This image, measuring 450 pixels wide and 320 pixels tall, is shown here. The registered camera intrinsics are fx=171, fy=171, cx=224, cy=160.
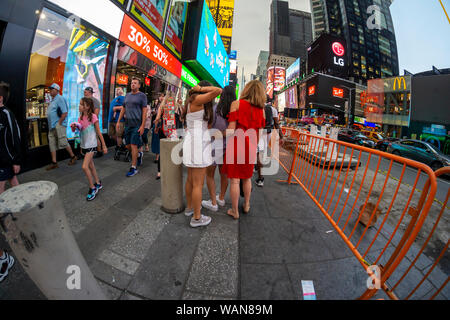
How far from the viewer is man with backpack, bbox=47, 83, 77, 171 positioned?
13.7ft

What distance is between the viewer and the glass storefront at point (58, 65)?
13.0 ft

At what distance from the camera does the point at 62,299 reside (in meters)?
1.13

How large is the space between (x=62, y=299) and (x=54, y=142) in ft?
15.2

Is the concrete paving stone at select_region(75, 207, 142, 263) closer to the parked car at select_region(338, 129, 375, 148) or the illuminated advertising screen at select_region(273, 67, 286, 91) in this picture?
the parked car at select_region(338, 129, 375, 148)

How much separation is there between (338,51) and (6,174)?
54.8m

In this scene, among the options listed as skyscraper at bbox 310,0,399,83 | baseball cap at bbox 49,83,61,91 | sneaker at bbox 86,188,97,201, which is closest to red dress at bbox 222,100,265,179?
sneaker at bbox 86,188,97,201

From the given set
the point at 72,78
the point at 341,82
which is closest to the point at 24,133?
the point at 72,78

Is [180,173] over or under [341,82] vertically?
under

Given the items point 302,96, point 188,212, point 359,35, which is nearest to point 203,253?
point 188,212

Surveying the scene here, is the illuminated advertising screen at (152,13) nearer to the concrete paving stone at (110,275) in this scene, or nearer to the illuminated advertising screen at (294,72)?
the concrete paving stone at (110,275)

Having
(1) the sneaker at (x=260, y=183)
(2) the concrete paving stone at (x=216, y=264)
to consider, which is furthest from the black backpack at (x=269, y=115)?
(2) the concrete paving stone at (x=216, y=264)
